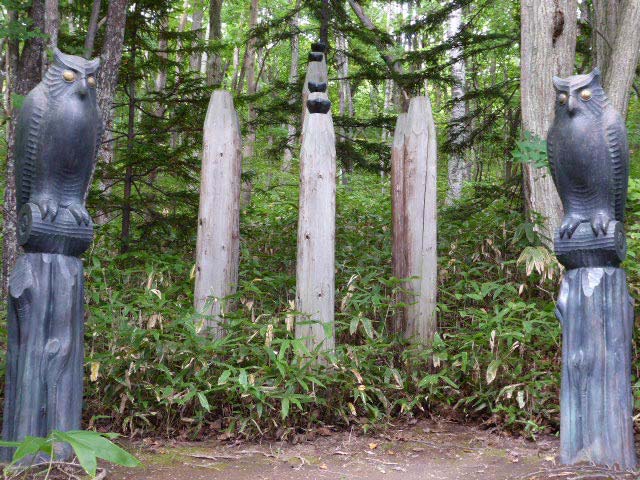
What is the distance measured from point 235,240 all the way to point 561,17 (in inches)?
150

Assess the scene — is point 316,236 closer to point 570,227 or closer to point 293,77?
point 570,227

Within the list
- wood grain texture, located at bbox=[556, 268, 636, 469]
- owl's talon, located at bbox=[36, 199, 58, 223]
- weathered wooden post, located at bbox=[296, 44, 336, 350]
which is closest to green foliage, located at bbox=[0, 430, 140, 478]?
owl's talon, located at bbox=[36, 199, 58, 223]

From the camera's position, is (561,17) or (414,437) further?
(561,17)

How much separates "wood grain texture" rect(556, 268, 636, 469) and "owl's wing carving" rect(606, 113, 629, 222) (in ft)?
1.49

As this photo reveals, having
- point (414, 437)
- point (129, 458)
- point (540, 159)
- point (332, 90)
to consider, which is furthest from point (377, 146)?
point (332, 90)

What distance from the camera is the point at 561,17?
609cm

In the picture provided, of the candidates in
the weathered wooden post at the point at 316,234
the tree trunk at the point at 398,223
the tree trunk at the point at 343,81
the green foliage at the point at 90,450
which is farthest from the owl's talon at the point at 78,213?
the tree trunk at the point at 343,81

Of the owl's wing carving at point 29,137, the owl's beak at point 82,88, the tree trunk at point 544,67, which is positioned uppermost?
the tree trunk at point 544,67

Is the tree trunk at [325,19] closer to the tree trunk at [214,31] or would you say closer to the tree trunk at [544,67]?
the tree trunk at [544,67]

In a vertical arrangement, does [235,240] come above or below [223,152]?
below

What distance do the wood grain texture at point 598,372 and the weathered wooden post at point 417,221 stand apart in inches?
62.9

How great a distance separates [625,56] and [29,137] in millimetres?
5702

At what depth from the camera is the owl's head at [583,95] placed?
3553 millimetres

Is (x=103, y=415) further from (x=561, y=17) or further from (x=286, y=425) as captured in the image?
(x=561, y=17)
